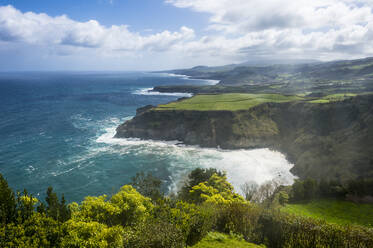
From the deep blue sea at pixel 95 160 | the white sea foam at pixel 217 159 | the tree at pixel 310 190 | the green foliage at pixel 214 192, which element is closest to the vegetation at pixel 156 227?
the green foliage at pixel 214 192

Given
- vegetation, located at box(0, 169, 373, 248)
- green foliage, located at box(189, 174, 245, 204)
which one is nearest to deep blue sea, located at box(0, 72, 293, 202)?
green foliage, located at box(189, 174, 245, 204)

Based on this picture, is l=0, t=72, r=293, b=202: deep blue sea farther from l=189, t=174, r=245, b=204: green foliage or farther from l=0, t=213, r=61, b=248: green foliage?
l=0, t=213, r=61, b=248: green foliage

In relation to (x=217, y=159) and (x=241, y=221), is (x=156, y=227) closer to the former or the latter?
(x=241, y=221)

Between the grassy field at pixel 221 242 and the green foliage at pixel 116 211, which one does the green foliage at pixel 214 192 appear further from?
the green foliage at pixel 116 211

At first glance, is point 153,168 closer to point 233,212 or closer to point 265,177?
point 265,177

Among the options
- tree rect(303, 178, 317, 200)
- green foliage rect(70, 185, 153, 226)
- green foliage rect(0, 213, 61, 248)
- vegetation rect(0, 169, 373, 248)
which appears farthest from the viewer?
tree rect(303, 178, 317, 200)

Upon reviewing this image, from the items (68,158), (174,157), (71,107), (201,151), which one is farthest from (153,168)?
(71,107)
